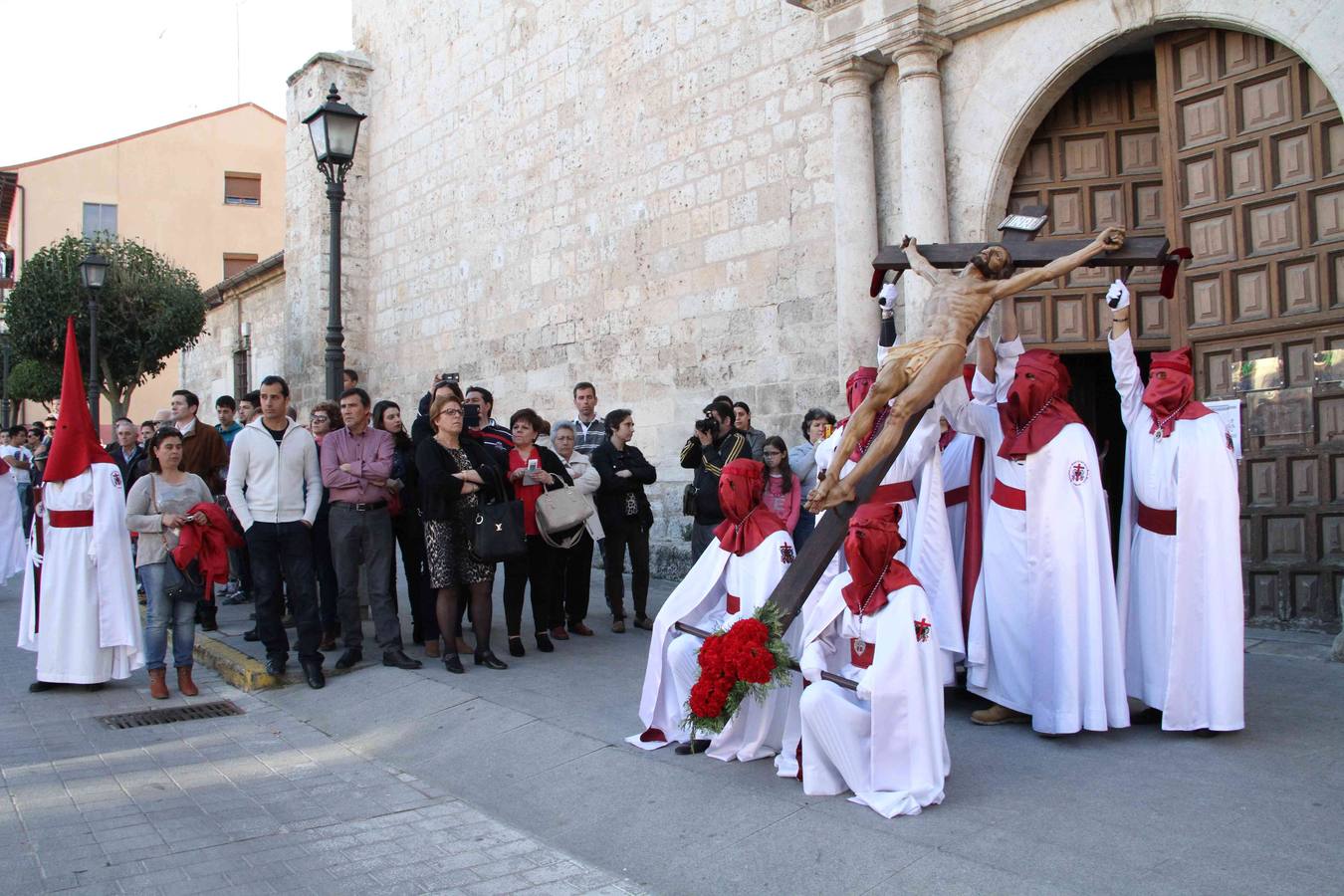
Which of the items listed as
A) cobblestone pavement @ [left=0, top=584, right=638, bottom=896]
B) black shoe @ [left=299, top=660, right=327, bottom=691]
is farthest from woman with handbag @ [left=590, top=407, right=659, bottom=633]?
cobblestone pavement @ [left=0, top=584, right=638, bottom=896]

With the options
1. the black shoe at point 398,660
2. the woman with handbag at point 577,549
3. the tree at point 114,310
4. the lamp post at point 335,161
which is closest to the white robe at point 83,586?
the black shoe at point 398,660

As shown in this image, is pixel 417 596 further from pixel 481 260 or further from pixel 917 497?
pixel 481 260

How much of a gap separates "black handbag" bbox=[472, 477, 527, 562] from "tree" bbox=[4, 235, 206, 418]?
2037 centimetres

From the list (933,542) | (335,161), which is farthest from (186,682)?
(933,542)

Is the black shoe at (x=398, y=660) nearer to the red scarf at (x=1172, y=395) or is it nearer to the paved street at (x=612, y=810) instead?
the paved street at (x=612, y=810)

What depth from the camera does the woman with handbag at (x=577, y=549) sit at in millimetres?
8266

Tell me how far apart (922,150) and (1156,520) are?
419 cm

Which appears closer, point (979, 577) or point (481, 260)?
point (979, 577)

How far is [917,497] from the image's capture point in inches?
228

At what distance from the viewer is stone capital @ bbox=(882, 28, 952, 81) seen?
862 centimetres

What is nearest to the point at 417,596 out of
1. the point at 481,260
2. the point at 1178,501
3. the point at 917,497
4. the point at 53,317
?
the point at 917,497

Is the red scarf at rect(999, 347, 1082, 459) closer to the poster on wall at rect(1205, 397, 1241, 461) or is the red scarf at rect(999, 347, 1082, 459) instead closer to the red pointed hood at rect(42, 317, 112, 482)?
the poster on wall at rect(1205, 397, 1241, 461)

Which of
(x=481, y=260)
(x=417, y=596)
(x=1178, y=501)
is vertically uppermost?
(x=481, y=260)

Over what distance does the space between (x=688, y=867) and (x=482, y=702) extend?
2.65m
